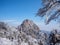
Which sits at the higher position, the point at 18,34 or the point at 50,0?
the point at 50,0

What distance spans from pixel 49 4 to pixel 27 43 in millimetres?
2236

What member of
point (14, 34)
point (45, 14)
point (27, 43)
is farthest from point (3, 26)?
point (45, 14)

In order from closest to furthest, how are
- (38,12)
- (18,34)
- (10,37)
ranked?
(10,37)
(18,34)
(38,12)

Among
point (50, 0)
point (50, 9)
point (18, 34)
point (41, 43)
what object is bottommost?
point (41, 43)

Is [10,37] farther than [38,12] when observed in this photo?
No

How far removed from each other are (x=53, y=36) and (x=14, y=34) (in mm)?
1906

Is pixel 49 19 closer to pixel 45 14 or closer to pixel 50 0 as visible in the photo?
pixel 45 14

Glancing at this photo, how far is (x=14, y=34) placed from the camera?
699cm

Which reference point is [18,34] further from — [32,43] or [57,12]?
[57,12]

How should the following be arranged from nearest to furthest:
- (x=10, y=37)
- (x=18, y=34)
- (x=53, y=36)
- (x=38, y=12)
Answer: (x=53, y=36), (x=10, y=37), (x=18, y=34), (x=38, y=12)

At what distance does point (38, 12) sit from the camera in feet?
25.3

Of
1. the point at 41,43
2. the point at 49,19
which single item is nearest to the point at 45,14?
the point at 49,19

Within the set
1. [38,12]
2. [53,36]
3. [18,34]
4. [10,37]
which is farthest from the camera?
[38,12]

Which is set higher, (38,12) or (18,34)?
(38,12)
